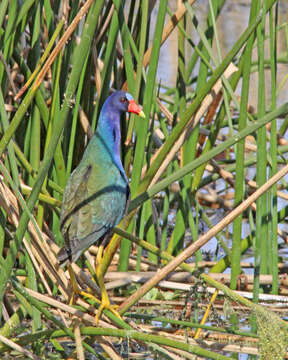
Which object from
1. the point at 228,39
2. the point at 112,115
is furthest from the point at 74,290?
the point at 228,39

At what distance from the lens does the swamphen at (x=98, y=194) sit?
252 centimetres

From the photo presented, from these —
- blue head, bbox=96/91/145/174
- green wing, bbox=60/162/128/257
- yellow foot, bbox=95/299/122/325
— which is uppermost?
blue head, bbox=96/91/145/174

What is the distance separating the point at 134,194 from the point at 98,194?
14 cm

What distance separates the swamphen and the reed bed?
0.07 m

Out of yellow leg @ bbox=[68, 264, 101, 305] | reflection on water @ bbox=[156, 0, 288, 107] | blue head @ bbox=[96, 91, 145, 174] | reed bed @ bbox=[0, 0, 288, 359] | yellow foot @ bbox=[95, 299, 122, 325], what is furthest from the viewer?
reflection on water @ bbox=[156, 0, 288, 107]

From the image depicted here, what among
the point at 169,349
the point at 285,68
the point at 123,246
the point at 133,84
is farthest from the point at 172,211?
the point at 285,68

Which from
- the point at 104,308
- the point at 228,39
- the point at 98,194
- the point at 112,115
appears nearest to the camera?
the point at 104,308

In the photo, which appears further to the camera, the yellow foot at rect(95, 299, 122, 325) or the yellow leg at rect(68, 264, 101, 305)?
the yellow leg at rect(68, 264, 101, 305)

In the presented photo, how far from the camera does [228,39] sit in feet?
26.1

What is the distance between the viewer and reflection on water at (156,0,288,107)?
6.66 meters

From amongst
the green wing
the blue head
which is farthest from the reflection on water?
the green wing

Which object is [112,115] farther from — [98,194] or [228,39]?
[228,39]

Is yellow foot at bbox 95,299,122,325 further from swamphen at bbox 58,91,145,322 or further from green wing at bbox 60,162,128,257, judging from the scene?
green wing at bbox 60,162,128,257

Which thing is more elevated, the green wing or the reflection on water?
the reflection on water
